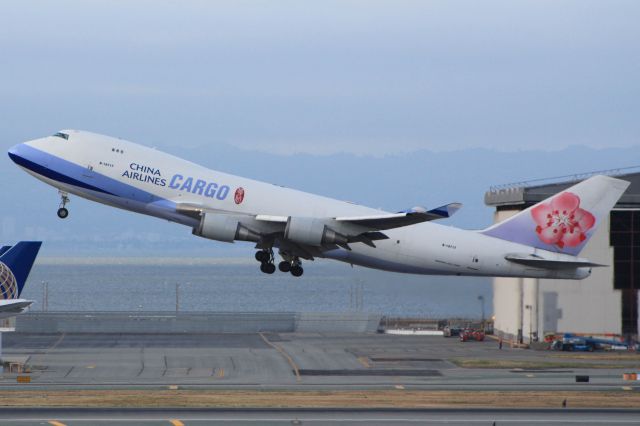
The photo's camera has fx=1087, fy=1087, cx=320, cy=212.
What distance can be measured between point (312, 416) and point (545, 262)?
1822 centimetres

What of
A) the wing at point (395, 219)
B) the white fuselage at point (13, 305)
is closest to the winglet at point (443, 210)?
the wing at point (395, 219)

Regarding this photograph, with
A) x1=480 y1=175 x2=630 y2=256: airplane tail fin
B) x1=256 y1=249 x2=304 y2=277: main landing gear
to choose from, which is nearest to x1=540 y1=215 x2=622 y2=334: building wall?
→ x1=480 y1=175 x2=630 y2=256: airplane tail fin

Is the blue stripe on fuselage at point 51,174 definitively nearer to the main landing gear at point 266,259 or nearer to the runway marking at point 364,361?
the main landing gear at point 266,259

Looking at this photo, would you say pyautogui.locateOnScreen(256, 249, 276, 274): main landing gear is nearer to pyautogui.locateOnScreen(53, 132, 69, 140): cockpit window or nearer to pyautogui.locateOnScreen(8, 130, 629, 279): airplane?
pyautogui.locateOnScreen(8, 130, 629, 279): airplane

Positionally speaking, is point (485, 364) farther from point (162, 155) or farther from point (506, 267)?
Answer: point (162, 155)

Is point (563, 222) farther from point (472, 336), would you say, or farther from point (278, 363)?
point (472, 336)

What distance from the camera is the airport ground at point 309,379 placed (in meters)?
52.1

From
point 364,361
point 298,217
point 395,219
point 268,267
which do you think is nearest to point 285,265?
point 268,267

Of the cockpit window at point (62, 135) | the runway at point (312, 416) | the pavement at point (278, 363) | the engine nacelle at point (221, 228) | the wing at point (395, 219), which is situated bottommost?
the runway at point (312, 416)

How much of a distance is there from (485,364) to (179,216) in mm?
30381

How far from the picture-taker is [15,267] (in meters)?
74.1

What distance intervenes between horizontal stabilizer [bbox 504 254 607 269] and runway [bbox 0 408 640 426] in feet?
33.5

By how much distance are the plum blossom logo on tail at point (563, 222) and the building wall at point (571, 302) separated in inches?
1080

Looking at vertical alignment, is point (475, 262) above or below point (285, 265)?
above
